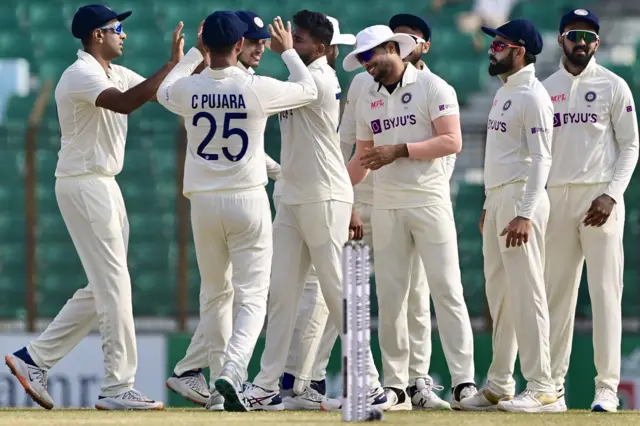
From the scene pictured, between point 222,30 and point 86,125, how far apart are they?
993mm

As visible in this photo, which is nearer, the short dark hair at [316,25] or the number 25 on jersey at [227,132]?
the number 25 on jersey at [227,132]

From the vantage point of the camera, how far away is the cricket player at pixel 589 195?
296 inches

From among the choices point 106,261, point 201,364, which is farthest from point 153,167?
point 106,261

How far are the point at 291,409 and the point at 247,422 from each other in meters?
1.37

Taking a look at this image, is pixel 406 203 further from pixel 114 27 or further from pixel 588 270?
pixel 114 27

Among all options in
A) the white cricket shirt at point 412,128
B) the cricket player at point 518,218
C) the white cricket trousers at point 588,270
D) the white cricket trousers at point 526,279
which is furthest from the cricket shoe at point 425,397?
the white cricket shirt at point 412,128

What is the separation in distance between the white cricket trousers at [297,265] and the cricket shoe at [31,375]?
109 cm

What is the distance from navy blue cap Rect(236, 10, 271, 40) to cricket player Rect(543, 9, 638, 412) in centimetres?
164

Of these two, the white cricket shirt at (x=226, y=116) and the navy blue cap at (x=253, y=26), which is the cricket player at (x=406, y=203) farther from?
the white cricket shirt at (x=226, y=116)

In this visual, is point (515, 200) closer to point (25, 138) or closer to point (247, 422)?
point (247, 422)

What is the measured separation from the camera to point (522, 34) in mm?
7402

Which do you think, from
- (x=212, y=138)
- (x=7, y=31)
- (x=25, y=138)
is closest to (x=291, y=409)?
(x=212, y=138)

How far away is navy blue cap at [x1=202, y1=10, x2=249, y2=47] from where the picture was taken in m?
6.84

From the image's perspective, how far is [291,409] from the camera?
7613 millimetres
